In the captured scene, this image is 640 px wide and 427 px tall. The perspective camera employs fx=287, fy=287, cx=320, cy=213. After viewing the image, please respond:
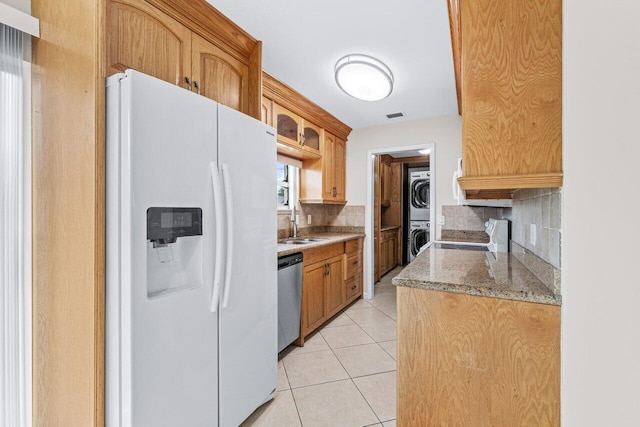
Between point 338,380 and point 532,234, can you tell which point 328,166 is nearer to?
point 338,380

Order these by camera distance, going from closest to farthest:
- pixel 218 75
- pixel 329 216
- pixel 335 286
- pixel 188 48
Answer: pixel 188 48, pixel 218 75, pixel 335 286, pixel 329 216

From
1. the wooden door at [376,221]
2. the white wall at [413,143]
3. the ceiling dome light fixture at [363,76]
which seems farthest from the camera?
the wooden door at [376,221]

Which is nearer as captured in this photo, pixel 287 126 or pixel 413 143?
pixel 287 126

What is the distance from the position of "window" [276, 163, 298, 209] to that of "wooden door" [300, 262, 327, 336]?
0.92 metres

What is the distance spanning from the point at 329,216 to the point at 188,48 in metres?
2.91

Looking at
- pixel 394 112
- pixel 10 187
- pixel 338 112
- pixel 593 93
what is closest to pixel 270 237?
pixel 10 187

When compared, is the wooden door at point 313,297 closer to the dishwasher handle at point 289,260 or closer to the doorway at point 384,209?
the dishwasher handle at point 289,260

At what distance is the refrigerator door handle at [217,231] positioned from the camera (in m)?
1.36

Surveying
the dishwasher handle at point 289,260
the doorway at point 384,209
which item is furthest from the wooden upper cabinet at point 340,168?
the dishwasher handle at point 289,260

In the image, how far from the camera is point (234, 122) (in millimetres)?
1508

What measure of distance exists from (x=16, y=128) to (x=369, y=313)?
3.34 metres

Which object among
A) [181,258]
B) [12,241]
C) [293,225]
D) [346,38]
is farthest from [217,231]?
[293,225]

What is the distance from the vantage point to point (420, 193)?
6121 millimetres

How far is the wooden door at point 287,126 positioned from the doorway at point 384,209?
1300mm
